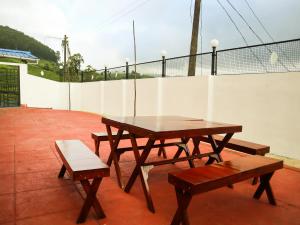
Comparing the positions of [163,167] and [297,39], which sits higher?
[297,39]

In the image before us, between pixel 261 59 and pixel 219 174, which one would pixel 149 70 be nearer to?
pixel 261 59

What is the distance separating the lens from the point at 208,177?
2219 millimetres

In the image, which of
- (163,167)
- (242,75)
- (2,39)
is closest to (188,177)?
(163,167)

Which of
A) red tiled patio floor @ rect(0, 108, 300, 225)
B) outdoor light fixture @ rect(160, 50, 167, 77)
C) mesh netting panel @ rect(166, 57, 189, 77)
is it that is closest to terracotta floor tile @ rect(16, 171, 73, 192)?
A: red tiled patio floor @ rect(0, 108, 300, 225)

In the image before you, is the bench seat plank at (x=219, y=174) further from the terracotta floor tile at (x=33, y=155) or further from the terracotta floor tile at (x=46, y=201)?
the terracotta floor tile at (x=33, y=155)

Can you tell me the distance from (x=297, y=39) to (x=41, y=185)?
4877 mm

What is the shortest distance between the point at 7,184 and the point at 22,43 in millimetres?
51945

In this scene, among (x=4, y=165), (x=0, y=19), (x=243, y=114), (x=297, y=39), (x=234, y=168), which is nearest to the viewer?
(x=234, y=168)

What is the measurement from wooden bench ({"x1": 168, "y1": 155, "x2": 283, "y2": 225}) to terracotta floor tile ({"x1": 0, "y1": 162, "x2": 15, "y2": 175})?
259 centimetres

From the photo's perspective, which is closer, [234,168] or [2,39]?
[234,168]

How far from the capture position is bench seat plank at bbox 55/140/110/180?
2.30m

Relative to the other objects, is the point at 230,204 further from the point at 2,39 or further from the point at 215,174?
the point at 2,39

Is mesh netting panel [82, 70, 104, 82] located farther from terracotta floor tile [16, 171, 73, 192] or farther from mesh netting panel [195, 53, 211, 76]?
terracotta floor tile [16, 171, 73, 192]

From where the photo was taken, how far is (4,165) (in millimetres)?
3951
